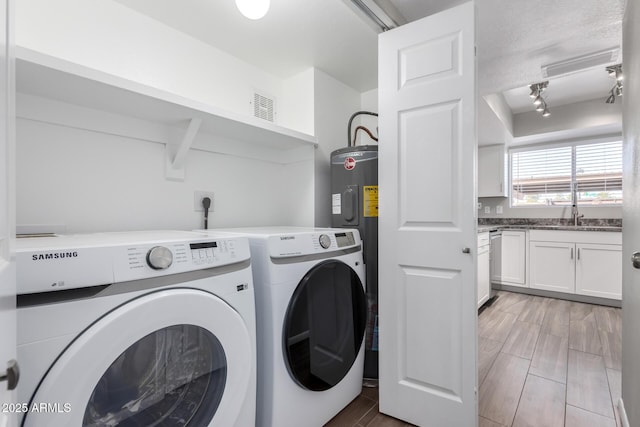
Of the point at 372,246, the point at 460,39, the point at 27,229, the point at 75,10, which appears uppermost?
the point at 75,10

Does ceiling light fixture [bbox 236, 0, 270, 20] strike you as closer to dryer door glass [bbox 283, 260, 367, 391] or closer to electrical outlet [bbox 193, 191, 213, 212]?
electrical outlet [bbox 193, 191, 213, 212]

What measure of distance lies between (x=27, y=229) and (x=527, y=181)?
5.30 metres

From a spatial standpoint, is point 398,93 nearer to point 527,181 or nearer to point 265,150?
point 265,150

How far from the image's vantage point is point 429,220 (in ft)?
4.58

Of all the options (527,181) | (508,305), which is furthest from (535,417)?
(527,181)

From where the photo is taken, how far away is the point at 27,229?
118 cm

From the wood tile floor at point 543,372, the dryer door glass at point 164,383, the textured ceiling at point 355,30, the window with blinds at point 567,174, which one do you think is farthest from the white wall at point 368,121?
the window with blinds at point 567,174

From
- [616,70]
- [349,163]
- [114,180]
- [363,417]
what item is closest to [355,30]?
[349,163]

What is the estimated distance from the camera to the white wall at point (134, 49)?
1270mm

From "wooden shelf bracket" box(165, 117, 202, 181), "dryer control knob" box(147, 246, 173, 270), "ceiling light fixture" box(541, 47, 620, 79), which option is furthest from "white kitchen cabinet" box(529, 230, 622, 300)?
"dryer control knob" box(147, 246, 173, 270)

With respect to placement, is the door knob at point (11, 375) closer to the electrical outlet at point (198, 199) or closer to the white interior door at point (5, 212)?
the white interior door at point (5, 212)

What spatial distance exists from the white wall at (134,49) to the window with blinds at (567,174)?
383 cm

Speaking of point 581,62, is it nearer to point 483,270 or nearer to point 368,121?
Result: point 368,121

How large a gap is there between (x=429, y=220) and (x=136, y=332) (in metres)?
1.22
